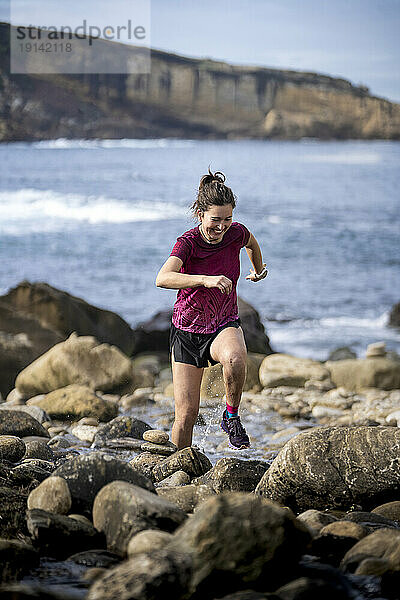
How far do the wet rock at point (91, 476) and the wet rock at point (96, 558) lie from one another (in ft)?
0.87

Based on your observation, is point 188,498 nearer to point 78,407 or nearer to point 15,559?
point 15,559

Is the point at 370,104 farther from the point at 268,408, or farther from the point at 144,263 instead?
the point at 268,408

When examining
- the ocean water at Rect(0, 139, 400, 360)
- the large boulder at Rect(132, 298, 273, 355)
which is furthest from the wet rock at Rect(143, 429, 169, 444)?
the ocean water at Rect(0, 139, 400, 360)

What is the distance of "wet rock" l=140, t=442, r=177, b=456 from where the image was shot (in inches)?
179

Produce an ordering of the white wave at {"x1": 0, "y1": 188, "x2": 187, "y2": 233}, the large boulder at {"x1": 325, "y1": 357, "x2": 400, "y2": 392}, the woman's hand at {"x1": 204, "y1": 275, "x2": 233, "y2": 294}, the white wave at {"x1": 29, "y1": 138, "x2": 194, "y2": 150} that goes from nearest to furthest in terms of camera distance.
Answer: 1. the woman's hand at {"x1": 204, "y1": 275, "x2": 233, "y2": 294}
2. the large boulder at {"x1": 325, "y1": 357, "x2": 400, "y2": 392}
3. the white wave at {"x1": 29, "y1": 138, "x2": 194, "y2": 150}
4. the white wave at {"x1": 0, "y1": 188, "x2": 187, "y2": 233}

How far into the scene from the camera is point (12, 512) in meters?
3.11

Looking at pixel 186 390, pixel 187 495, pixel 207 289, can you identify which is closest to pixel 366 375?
pixel 186 390

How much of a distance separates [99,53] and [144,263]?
4.97 metres

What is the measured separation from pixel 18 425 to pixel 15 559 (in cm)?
232

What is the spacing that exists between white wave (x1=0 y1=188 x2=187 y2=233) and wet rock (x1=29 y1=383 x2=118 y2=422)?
14.2 metres

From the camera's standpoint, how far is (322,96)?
20.0 m

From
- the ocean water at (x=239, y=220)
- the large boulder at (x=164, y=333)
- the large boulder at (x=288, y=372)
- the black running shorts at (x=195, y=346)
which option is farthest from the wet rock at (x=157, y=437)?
the ocean water at (x=239, y=220)

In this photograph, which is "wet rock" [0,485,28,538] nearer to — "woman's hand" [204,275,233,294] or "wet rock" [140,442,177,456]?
"woman's hand" [204,275,233,294]

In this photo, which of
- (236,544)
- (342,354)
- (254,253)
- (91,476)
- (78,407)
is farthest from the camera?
(342,354)
